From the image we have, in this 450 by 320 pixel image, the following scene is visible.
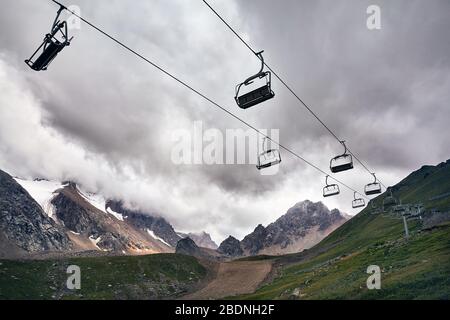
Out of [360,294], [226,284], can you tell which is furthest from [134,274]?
[360,294]

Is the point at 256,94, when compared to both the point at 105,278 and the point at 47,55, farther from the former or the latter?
the point at 105,278

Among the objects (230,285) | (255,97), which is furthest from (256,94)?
(230,285)

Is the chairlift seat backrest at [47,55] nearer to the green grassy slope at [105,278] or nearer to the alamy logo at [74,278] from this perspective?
the green grassy slope at [105,278]

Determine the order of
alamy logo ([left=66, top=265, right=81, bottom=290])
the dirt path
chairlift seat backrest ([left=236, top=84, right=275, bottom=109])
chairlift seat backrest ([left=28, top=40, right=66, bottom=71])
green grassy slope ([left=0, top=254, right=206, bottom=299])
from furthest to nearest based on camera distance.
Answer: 1. the dirt path
2. alamy logo ([left=66, top=265, right=81, bottom=290])
3. green grassy slope ([left=0, top=254, right=206, bottom=299])
4. chairlift seat backrest ([left=236, top=84, right=275, bottom=109])
5. chairlift seat backrest ([left=28, top=40, right=66, bottom=71])

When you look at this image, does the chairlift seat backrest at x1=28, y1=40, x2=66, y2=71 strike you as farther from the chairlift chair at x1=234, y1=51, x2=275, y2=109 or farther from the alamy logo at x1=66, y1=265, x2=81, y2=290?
the alamy logo at x1=66, y1=265, x2=81, y2=290

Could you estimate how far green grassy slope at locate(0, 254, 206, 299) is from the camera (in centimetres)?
11938

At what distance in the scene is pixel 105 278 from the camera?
473ft

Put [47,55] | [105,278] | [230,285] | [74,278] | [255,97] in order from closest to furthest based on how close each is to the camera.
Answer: [47,55] → [255,97] → [74,278] → [105,278] → [230,285]

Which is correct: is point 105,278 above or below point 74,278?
below

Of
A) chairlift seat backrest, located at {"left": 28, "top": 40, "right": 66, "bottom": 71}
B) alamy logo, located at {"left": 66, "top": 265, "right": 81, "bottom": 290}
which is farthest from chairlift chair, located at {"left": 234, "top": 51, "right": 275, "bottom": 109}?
alamy logo, located at {"left": 66, "top": 265, "right": 81, "bottom": 290}

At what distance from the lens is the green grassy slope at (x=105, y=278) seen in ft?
392

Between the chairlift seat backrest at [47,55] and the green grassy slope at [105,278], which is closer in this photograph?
the chairlift seat backrest at [47,55]

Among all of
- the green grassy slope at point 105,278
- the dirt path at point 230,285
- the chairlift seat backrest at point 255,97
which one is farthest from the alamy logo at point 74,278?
the chairlift seat backrest at point 255,97
